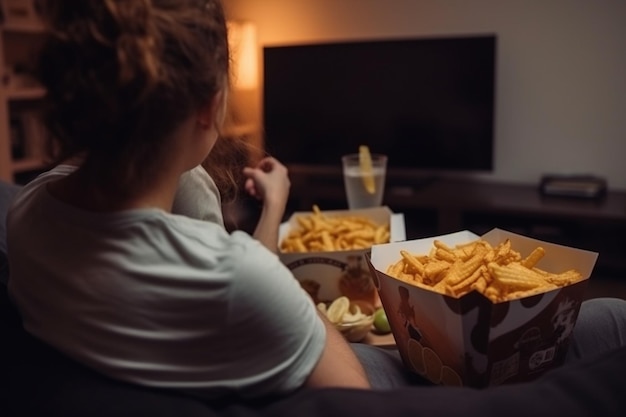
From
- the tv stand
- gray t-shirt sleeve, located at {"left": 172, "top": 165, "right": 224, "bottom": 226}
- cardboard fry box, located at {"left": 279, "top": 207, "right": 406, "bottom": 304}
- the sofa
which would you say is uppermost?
gray t-shirt sleeve, located at {"left": 172, "top": 165, "right": 224, "bottom": 226}

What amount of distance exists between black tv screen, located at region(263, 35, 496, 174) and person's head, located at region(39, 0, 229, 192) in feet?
9.46

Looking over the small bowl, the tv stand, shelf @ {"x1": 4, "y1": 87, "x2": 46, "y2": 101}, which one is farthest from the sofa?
the tv stand

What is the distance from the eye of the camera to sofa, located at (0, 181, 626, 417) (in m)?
0.67

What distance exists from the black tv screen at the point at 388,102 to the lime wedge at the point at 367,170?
6.47 ft

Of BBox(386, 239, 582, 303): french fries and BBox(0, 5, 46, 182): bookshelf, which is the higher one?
BBox(0, 5, 46, 182): bookshelf

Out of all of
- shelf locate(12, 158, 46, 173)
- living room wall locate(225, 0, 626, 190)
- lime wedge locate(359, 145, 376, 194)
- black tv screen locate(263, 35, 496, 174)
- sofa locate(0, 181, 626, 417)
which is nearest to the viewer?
sofa locate(0, 181, 626, 417)

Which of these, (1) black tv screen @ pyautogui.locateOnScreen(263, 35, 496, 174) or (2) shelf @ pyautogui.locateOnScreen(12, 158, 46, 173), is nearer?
(2) shelf @ pyautogui.locateOnScreen(12, 158, 46, 173)

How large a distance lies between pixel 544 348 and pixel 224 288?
45 cm

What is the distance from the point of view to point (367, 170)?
1.67 m

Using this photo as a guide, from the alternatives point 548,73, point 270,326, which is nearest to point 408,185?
point 548,73

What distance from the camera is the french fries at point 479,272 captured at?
873 millimetres

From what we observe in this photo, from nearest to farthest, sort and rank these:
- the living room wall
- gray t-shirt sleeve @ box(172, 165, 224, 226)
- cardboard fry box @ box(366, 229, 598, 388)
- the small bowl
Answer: cardboard fry box @ box(366, 229, 598, 388)
gray t-shirt sleeve @ box(172, 165, 224, 226)
the small bowl
the living room wall

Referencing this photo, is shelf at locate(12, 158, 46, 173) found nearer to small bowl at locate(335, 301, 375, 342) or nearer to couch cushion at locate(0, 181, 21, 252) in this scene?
couch cushion at locate(0, 181, 21, 252)

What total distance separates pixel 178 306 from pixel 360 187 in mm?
1035
